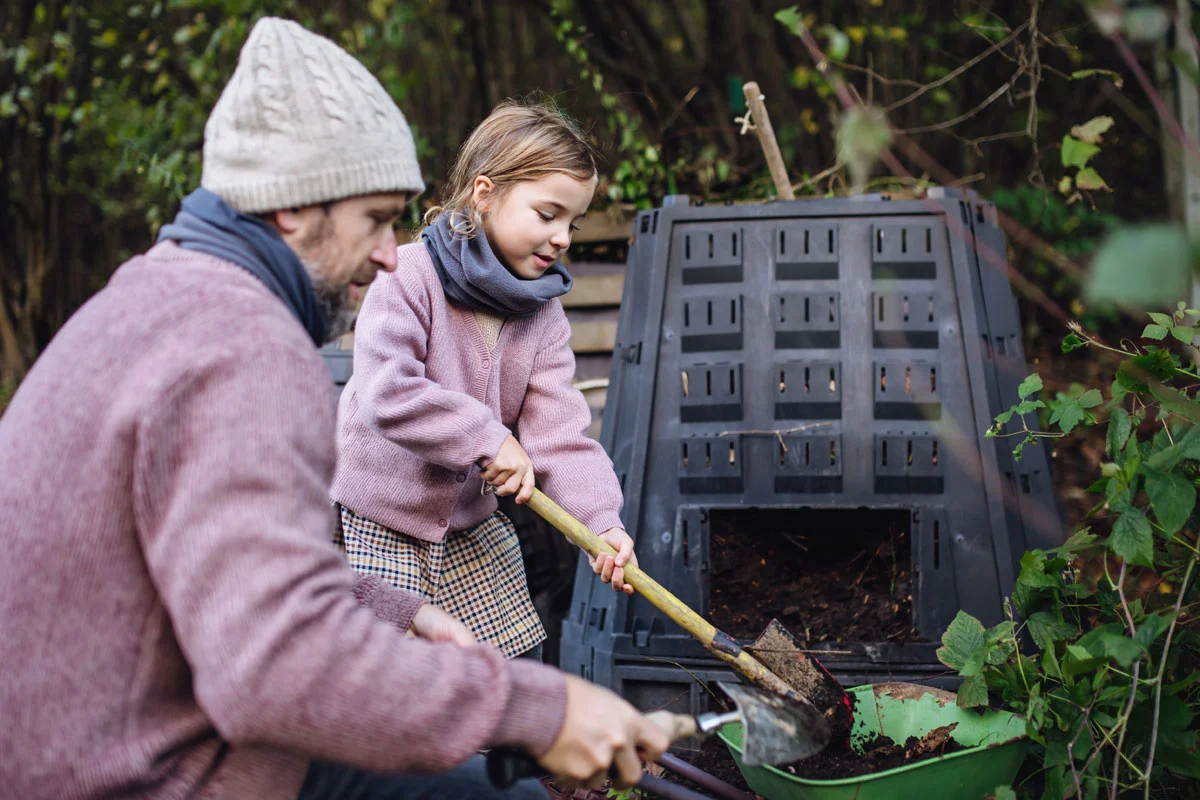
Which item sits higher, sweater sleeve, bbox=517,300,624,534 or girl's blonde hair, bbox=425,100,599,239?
girl's blonde hair, bbox=425,100,599,239

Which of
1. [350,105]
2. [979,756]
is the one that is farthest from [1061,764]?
[350,105]

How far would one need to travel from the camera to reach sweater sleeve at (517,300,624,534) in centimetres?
222

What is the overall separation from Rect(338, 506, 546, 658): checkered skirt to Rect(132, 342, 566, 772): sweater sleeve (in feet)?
3.46

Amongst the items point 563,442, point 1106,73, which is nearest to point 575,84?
point 1106,73

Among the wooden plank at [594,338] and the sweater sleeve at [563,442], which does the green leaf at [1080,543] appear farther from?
the wooden plank at [594,338]

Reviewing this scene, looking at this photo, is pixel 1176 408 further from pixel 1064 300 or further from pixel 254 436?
pixel 1064 300

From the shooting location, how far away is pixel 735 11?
5.98m

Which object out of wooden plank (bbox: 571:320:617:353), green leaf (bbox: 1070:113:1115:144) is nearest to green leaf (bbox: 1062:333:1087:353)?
green leaf (bbox: 1070:113:1115:144)

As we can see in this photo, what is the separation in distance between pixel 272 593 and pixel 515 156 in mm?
1373

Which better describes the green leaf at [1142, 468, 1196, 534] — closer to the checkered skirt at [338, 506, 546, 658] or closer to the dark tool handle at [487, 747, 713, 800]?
the dark tool handle at [487, 747, 713, 800]

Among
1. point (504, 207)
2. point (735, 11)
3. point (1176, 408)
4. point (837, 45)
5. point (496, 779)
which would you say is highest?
point (735, 11)

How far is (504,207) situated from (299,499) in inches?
49.2

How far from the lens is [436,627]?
1736 millimetres

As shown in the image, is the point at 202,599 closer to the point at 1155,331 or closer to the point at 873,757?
the point at 873,757
